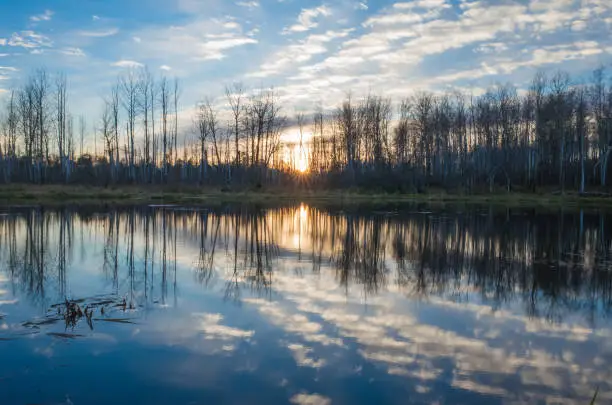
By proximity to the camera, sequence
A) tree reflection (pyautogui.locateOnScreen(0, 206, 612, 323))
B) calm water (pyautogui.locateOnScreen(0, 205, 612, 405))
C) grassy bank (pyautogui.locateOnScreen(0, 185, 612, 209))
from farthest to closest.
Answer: grassy bank (pyautogui.locateOnScreen(0, 185, 612, 209)) < tree reflection (pyautogui.locateOnScreen(0, 206, 612, 323)) < calm water (pyautogui.locateOnScreen(0, 205, 612, 405))

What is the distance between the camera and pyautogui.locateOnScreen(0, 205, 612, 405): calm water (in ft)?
16.9

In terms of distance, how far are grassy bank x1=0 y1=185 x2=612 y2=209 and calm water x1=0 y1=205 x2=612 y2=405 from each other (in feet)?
93.9

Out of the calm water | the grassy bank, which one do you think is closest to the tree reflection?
the calm water

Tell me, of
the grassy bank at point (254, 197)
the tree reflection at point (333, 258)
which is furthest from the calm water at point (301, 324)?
the grassy bank at point (254, 197)

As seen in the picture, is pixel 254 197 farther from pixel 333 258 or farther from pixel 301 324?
pixel 301 324

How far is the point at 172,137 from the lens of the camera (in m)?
72.6

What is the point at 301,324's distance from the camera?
7445mm

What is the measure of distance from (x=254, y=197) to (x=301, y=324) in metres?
41.3

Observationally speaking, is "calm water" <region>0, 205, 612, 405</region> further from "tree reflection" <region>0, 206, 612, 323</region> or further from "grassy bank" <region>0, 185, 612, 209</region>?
"grassy bank" <region>0, 185, 612, 209</region>

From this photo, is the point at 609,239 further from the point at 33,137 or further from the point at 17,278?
the point at 33,137

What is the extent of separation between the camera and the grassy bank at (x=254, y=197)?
41375mm

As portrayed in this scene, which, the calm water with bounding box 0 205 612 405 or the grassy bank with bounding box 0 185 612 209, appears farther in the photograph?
the grassy bank with bounding box 0 185 612 209

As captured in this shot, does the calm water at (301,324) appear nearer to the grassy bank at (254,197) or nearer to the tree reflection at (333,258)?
the tree reflection at (333,258)

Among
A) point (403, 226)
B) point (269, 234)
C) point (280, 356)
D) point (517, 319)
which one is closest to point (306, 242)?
point (269, 234)
